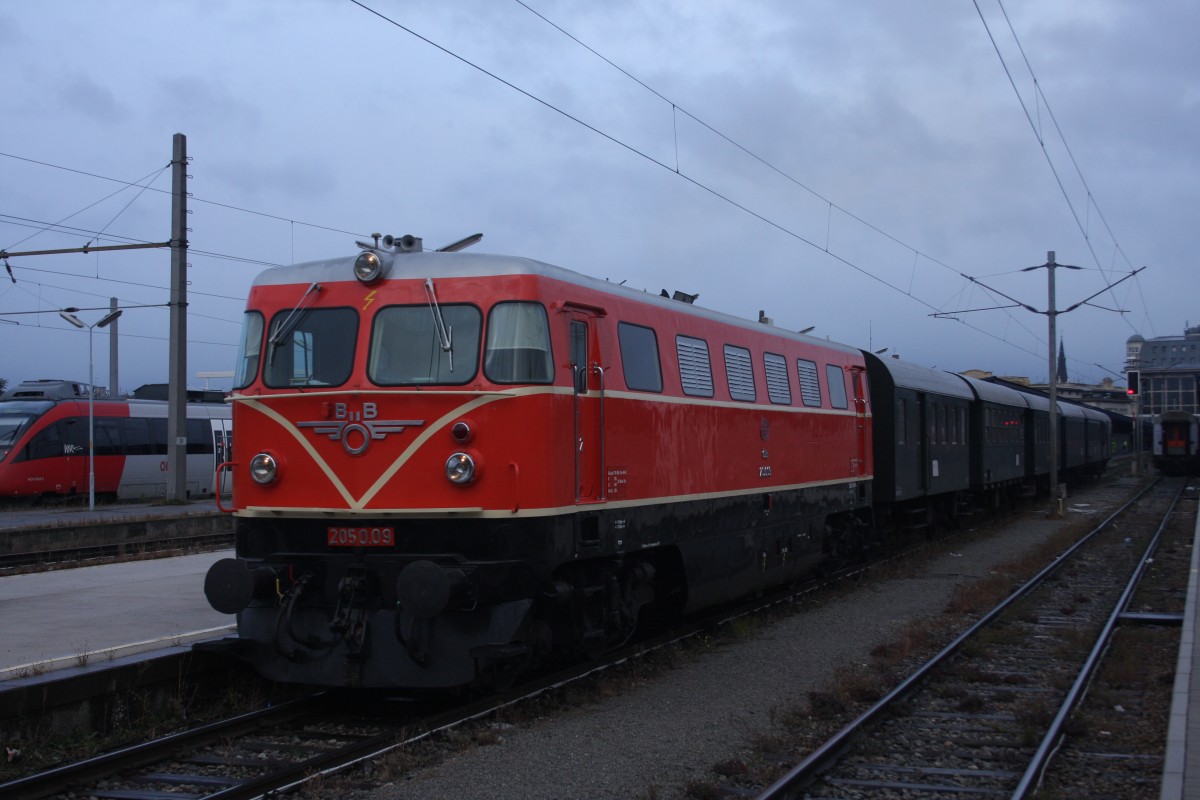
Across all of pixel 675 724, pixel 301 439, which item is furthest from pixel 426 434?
pixel 675 724

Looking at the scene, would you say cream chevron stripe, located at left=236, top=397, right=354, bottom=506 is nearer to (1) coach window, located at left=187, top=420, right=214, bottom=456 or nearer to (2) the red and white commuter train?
(2) the red and white commuter train

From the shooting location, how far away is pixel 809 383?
14.7m

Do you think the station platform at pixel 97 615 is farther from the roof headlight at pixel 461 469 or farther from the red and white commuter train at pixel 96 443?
the red and white commuter train at pixel 96 443

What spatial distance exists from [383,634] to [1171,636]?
870 cm

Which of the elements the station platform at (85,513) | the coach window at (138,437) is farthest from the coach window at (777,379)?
the coach window at (138,437)

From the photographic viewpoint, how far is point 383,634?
323 inches

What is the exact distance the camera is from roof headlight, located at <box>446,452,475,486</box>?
832 cm

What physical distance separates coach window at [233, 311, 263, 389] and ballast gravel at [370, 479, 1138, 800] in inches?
139

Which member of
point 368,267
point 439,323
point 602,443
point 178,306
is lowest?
point 602,443

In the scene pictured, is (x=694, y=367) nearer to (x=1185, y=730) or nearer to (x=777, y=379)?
(x=777, y=379)

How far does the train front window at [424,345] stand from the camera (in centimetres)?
859

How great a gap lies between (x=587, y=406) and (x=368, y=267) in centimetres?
204

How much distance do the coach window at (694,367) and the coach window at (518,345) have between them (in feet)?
8.32

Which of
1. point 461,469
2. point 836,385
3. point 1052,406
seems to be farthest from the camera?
point 1052,406
